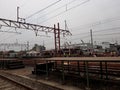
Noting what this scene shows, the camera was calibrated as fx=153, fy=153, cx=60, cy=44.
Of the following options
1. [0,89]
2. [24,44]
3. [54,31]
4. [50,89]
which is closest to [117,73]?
[50,89]

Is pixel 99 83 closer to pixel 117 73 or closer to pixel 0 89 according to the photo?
pixel 117 73

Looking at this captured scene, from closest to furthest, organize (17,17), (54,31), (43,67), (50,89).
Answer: (50,89), (43,67), (17,17), (54,31)

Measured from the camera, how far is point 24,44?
74.2 metres

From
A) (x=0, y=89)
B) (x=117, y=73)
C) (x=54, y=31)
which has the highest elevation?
(x=54, y=31)

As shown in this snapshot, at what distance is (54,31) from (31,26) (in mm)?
5738

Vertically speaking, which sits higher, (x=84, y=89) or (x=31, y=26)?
(x=31, y=26)

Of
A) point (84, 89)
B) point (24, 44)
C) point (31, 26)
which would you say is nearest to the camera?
point (84, 89)

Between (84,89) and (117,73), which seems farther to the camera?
(117,73)

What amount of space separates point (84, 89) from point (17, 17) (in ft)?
52.0

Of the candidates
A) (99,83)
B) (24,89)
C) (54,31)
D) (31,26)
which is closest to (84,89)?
(99,83)

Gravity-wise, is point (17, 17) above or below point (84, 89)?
above

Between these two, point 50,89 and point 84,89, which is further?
point 50,89

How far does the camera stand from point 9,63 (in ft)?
70.1

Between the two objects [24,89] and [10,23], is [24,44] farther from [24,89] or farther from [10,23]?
[24,89]
